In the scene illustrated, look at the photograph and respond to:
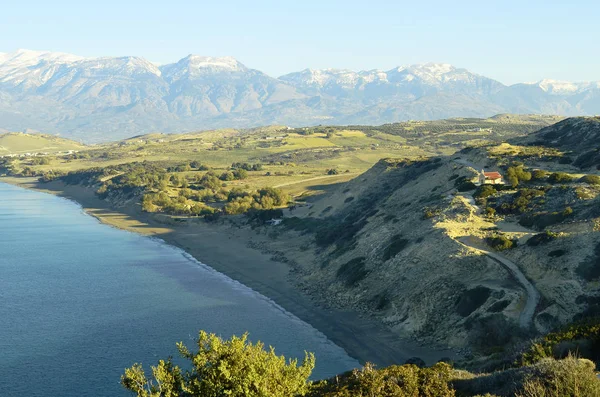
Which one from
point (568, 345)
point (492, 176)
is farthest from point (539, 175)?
point (568, 345)

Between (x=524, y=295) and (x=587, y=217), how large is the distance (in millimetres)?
15322

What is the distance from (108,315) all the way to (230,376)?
40229 millimetres

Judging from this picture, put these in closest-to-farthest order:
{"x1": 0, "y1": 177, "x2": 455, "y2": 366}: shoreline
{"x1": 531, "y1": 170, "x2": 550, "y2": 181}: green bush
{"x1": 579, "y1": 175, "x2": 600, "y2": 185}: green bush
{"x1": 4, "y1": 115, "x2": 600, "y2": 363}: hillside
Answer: {"x1": 4, "y1": 115, "x2": 600, "y2": 363}: hillside, {"x1": 0, "y1": 177, "x2": 455, "y2": 366}: shoreline, {"x1": 579, "y1": 175, "x2": 600, "y2": 185}: green bush, {"x1": 531, "y1": 170, "x2": 550, "y2": 181}: green bush

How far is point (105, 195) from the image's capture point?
165500 mm

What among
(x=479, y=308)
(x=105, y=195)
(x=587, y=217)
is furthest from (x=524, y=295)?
(x=105, y=195)

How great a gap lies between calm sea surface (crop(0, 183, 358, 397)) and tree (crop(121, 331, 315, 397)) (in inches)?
716

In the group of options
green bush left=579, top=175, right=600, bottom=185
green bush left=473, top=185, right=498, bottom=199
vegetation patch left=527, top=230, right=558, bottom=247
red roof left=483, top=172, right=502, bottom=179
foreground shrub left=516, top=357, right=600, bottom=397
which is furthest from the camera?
red roof left=483, top=172, right=502, bottom=179

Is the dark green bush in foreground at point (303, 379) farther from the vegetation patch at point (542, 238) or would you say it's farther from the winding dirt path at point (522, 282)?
the vegetation patch at point (542, 238)

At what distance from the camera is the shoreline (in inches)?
1908

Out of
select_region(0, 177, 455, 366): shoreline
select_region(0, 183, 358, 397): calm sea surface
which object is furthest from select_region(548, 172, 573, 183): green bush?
select_region(0, 183, 358, 397): calm sea surface

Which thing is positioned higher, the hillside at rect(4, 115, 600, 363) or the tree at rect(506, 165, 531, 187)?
the tree at rect(506, 165, 531, 187)

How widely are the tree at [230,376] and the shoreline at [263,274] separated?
2259 cm

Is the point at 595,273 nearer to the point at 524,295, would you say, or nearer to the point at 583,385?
the point at 524,295

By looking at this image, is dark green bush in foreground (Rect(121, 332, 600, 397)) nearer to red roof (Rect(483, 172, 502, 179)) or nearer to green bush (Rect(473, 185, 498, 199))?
green bush (Rect(473, 185, 498, 199))
